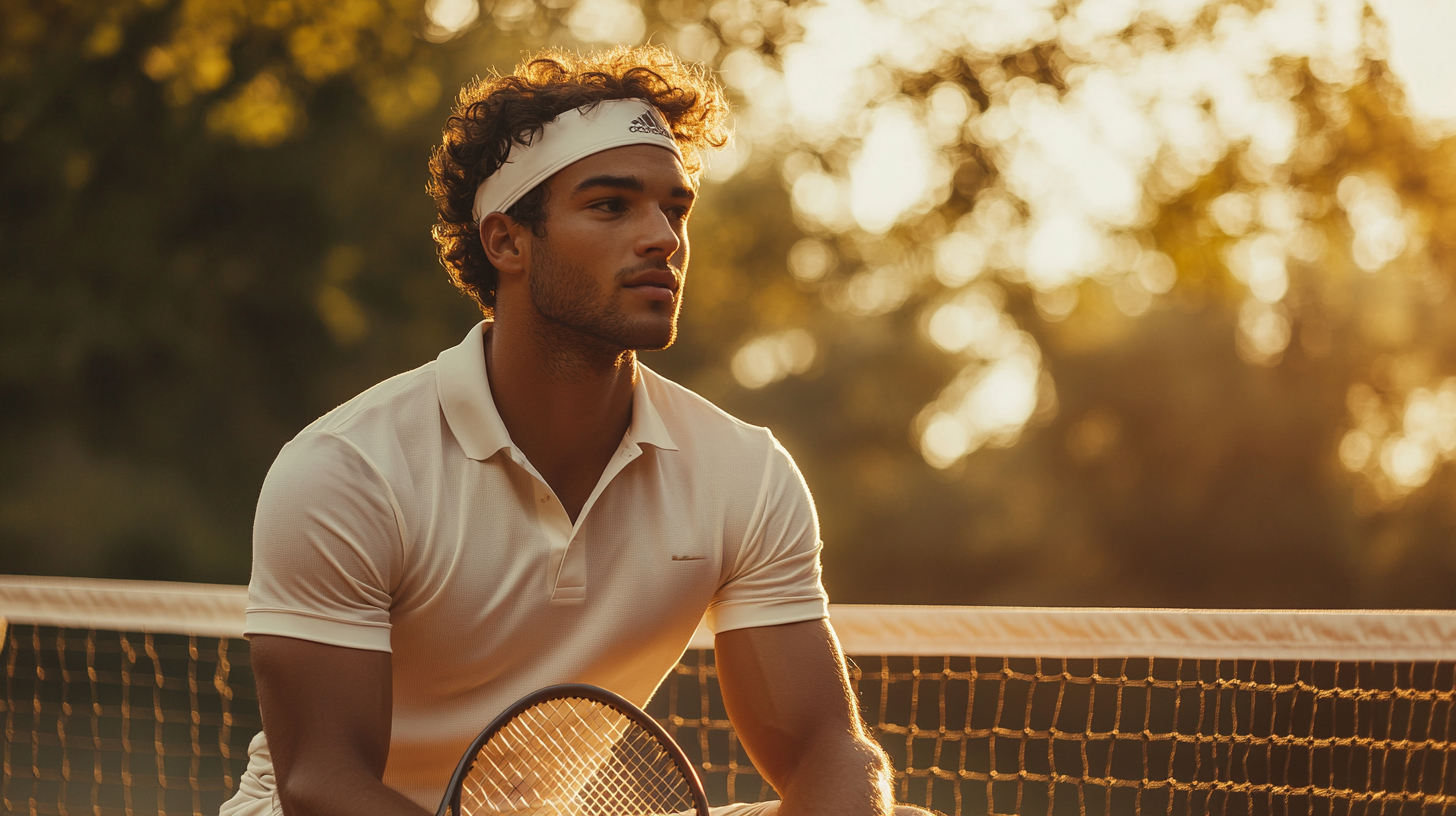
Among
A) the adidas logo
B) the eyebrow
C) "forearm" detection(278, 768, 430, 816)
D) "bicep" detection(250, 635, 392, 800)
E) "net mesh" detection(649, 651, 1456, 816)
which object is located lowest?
"net mesh" detection(649, 651, 1456, 816)

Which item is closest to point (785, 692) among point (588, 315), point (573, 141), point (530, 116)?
point (588, 315)

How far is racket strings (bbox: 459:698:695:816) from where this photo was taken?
263 centimetres

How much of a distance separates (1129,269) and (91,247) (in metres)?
12.6

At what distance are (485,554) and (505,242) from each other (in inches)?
29.6

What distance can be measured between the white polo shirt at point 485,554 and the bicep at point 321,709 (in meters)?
0.04

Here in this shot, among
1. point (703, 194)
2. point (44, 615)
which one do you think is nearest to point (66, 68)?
point (703, 194)

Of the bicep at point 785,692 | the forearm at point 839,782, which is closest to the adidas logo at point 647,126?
the bicep at point 785,692

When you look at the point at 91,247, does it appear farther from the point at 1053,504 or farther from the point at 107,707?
the point at 1053,504

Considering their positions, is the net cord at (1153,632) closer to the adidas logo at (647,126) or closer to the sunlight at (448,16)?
the adidas logo at (647,126)

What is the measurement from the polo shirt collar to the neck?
45 millimetres

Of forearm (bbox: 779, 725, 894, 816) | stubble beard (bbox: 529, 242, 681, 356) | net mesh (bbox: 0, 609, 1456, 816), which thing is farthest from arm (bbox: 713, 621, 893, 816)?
net mesh (bbox: 0, 609, 1456, 816)

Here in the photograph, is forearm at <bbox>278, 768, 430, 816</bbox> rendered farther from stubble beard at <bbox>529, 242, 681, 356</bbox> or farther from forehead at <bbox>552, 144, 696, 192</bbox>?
forehead at <bbox>552, 144, 696, 192</bbox>

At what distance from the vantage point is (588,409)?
2.83 metres

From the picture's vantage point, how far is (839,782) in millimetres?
2557
